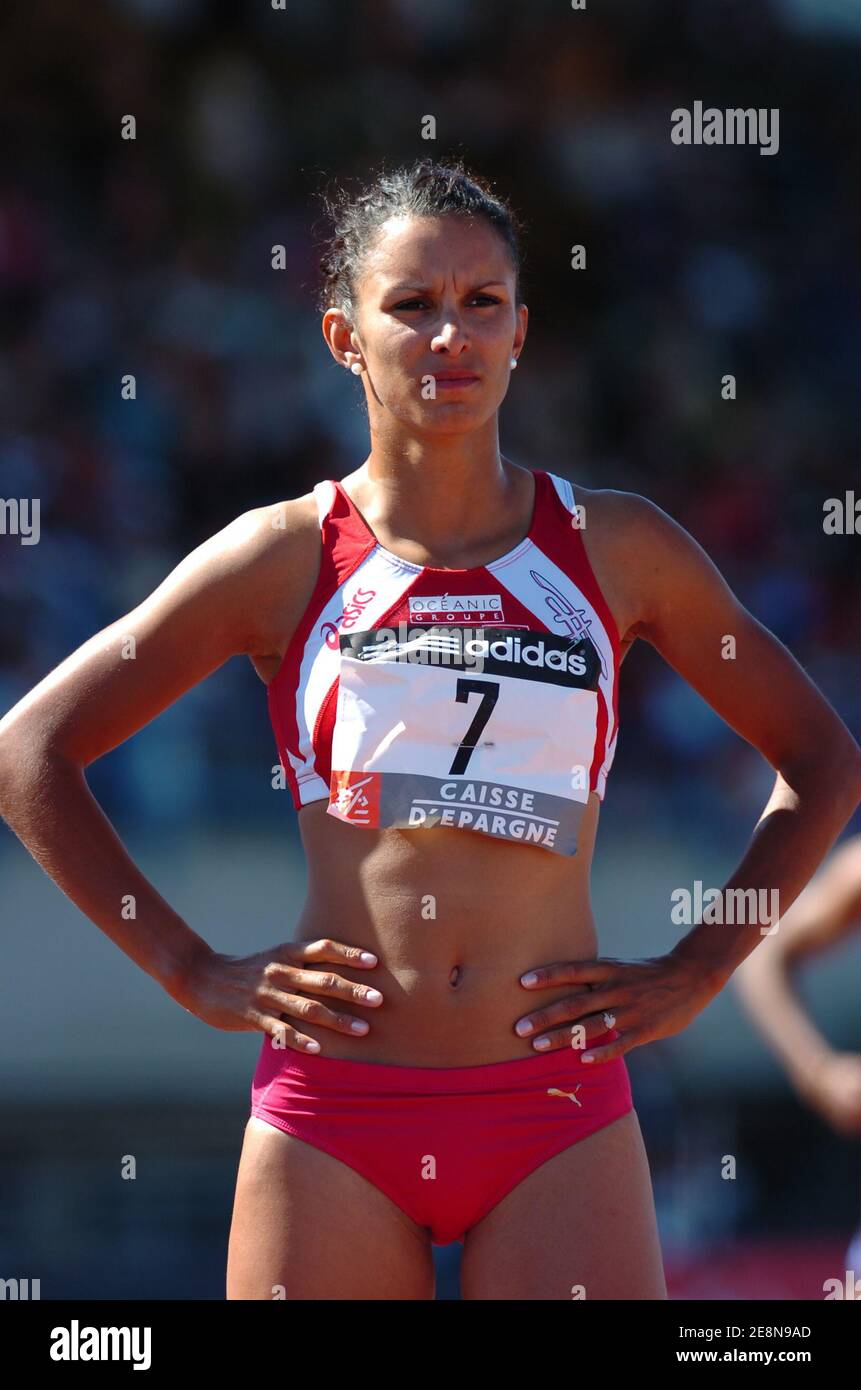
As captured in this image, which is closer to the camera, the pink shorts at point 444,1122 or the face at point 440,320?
the pink shorts at point 444,1122

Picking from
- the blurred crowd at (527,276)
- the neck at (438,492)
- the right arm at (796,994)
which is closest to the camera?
the neck at (438,492)

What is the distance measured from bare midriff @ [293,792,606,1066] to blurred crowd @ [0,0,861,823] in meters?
3.94

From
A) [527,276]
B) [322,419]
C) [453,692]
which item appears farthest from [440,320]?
[322,419]

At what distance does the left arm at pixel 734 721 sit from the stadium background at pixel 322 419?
2724 mm

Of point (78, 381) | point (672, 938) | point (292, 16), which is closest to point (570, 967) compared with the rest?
point (672, 938)

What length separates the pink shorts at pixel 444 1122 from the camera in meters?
2.31

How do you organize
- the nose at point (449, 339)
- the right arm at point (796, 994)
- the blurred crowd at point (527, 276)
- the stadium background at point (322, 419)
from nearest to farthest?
the nose at point (449, 339), the right arm at point (796, 994), the stadium background at point (322, 419), the blurred crowd at point (527, 276)

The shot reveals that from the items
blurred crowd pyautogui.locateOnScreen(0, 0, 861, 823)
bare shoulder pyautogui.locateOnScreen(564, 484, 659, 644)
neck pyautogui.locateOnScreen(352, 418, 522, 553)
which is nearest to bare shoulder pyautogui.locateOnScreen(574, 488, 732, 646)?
bare shoulder pyautogui.locateOnScreen(564, 484, 659, 644)

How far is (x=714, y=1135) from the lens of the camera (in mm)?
5395

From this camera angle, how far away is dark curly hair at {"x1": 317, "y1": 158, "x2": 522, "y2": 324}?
8.29 feet
